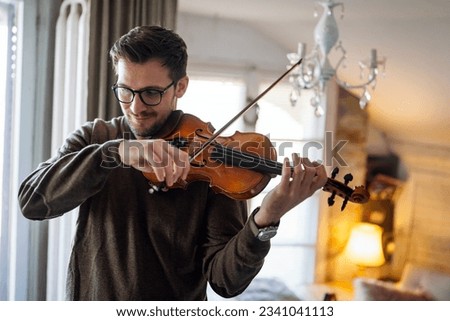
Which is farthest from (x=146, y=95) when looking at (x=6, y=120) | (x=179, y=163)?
(x=6, y=120)

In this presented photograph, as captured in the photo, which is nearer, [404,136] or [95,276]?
[95,276]

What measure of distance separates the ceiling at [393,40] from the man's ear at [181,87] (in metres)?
0.19

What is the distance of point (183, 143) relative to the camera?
0.88m

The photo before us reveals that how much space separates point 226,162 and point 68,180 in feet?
0.79

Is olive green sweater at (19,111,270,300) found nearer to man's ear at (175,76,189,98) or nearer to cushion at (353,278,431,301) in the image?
man's ear at (175,76,189,98)

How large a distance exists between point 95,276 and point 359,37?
2.23 ft

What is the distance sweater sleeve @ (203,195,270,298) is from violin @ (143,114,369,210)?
0.05m

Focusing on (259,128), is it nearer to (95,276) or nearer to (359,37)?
(359,37)

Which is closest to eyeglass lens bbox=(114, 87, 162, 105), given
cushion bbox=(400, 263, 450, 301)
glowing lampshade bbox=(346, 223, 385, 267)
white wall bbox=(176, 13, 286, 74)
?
white wall bbox=(176, 13, 286, 74)

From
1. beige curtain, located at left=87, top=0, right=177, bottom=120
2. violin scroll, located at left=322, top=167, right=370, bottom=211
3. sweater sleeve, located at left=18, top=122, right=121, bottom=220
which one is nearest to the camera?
sweater sleeve, located at left=18, top=122, right=121, bottom=220

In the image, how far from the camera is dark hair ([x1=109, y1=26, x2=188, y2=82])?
34.6 inches

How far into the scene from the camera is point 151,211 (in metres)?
0.90
